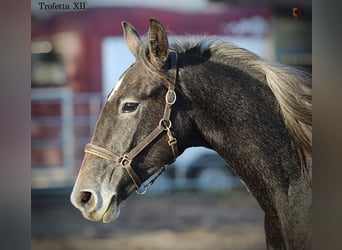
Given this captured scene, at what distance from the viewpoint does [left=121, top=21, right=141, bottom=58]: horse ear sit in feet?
10.9

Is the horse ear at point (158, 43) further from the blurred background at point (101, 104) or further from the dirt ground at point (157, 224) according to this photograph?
the dirt ground at point (157, 224)

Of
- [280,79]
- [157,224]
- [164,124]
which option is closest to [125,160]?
[164,124]

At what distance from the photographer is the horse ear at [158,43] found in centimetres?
311

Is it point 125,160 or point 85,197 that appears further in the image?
point 85,197

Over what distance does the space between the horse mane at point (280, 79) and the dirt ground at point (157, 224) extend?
1.65 ft

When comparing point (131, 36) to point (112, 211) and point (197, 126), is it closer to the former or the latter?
point (197, 126)

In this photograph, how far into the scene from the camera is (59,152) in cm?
344

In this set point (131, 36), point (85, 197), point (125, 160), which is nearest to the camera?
point (125, 160)

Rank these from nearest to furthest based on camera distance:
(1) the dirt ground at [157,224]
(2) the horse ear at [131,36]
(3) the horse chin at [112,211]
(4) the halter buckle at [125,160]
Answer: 1. (4) the halter buckle at [125,160]
2. (3) the horse chin at [112,211]
3. (2) the horse ear at [131,36]
4. (1) the dirt ground at [157,224]

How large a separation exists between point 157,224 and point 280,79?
1.18 m

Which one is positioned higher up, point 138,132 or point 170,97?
point 170,97

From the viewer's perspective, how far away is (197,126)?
3109 millimetres

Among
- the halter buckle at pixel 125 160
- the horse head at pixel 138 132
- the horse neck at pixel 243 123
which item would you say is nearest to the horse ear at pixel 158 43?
the horse head at pixel 138 132
